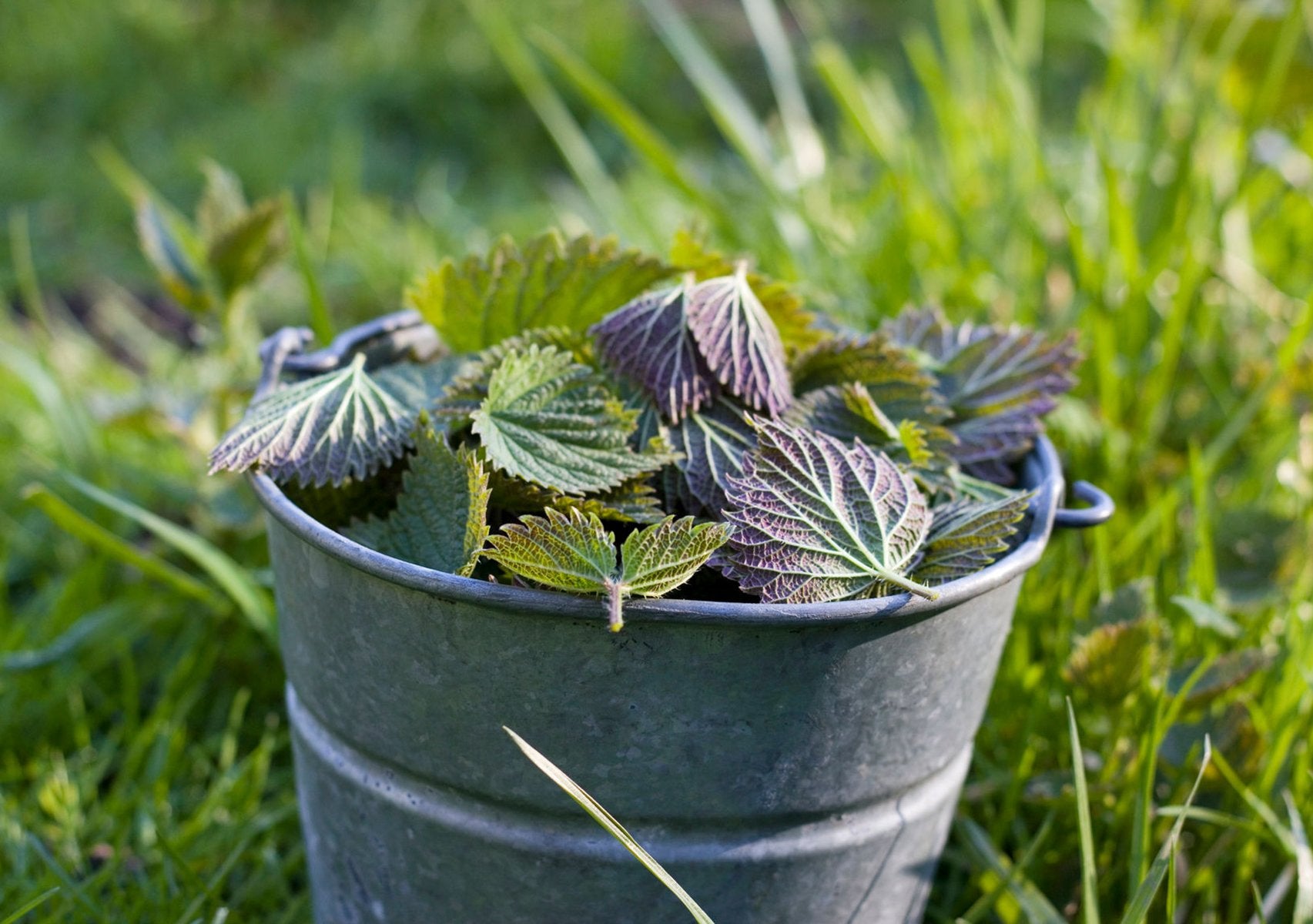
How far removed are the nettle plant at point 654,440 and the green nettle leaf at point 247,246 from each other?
464mm

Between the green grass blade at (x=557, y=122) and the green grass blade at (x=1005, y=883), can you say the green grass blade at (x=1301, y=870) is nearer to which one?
the green grass blade at (x=1005, y=883)

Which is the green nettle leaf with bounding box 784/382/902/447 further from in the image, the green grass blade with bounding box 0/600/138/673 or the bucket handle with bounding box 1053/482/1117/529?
the green grass blade with bounding box 0/600/138/673

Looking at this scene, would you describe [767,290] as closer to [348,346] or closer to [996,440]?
[996,440]

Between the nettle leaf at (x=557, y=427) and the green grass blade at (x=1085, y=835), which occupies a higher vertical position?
the nettle leaf at (x=557, y=427)

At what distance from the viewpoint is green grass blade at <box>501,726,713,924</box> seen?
844 millimetres

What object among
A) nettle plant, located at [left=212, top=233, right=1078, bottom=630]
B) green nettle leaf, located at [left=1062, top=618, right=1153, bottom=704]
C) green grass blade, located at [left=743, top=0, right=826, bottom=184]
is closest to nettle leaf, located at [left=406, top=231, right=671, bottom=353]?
nettle plant, located at [left=212, top=233, right=1078, bottom=630]

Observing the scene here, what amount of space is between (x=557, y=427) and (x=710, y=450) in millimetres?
133

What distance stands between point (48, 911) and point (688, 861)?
0.68 meters

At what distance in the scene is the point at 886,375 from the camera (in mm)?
1075

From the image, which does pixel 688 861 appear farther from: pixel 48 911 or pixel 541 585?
pixel 48 911

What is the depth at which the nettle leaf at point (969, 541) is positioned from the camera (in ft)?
3.02

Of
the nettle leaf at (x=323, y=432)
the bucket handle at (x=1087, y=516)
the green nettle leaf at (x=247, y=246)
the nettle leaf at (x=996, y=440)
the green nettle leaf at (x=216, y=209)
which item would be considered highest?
the green nettle leaf at (x=216, y=209)

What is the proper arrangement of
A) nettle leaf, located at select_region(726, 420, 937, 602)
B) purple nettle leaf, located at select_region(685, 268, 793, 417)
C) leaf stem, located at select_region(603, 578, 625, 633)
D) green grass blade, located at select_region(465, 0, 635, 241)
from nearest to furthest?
1. leaf stem, located at select_region(603, 578, 625, 633)
2. nettle leaf, located at select_region(726, 420, 937, 602)
3. purple nettle leaf, located at select_region(685, 268, 793, 417)
4. green grass blade, located at select_region(465, 0, 635, 241)

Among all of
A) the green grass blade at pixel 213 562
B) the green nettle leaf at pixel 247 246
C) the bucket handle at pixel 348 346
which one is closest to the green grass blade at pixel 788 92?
the green nettle leaf at pixel 247 246
